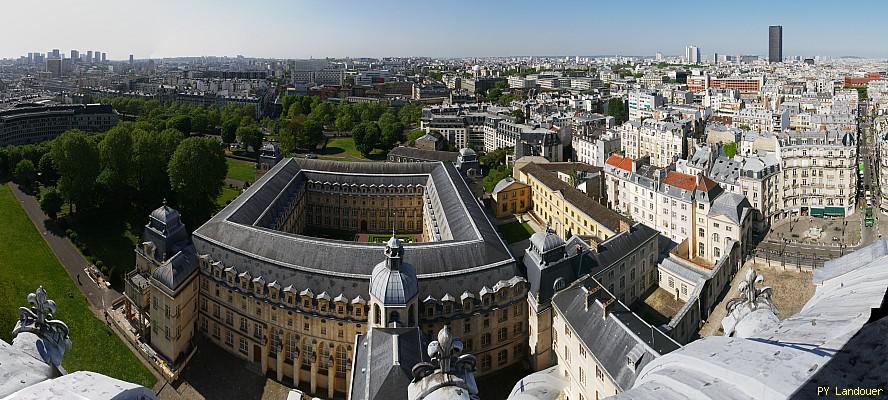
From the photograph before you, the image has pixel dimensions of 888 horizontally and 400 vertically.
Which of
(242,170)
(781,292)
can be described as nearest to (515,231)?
(781,292)

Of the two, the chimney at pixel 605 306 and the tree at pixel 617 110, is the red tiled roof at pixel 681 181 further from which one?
the tree at pixel 617 110

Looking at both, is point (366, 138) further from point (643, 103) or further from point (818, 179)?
point (643, 103)

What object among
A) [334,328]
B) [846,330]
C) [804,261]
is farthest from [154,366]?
[804,261]

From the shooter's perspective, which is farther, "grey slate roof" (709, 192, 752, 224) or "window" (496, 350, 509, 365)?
"grey slate roof" (709, 192, 752, 224)

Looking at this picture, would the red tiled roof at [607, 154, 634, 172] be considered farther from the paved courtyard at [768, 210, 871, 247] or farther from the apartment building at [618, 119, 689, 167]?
the apartment building at [618, 119, 689, 167]

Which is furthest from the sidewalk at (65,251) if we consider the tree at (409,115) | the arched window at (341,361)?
the tree at (409,115)

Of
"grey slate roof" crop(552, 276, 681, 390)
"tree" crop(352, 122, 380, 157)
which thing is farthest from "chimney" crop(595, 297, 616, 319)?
"tree" crop(352, 122, 380, 157)

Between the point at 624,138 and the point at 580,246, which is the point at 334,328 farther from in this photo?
the point at 624,138
